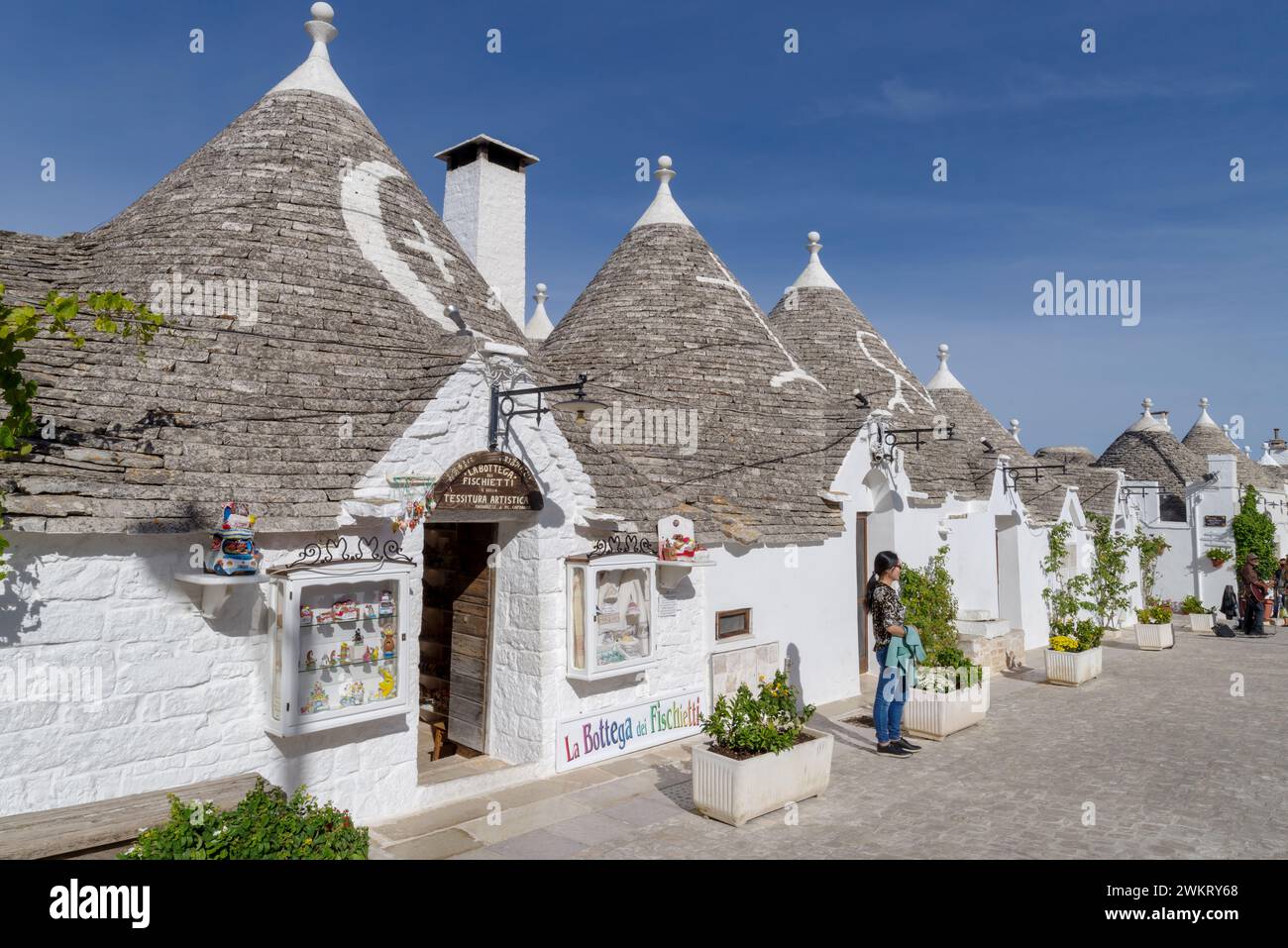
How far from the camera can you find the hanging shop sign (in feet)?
22.5

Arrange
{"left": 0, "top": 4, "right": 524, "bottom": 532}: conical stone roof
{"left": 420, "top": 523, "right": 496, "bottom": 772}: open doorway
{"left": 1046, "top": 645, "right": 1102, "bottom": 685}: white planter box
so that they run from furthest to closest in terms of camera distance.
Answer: {"left": 1046, "top": 645, "right": 1102, "bottom": 685}: white planter box → {"left": 420, "top": 523, "right": 496, "bottom": 772}: open doorway → {"left": 0, "top": 4, "right": 524, "bottom": 532}: conical stone roof

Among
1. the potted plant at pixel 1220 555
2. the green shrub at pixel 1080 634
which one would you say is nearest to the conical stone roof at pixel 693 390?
the green shrub at pixel 1080 634

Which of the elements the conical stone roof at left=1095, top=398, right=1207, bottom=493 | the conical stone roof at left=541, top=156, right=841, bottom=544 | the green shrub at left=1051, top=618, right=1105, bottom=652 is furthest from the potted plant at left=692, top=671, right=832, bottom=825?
the conical stone roof at left=1095, top=398, right=1207, bottom=493

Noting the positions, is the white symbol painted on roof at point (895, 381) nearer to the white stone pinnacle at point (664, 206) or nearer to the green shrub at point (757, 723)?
the white stone pinnacle at point (664, 206)

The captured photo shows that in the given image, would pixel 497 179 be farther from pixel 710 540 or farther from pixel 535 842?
pixel 535 842

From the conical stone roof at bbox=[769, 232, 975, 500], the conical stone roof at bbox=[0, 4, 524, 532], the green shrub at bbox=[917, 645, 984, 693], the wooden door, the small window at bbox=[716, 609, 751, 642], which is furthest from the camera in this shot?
the conical stone roof at bbox=[769, 232, 975, 500]

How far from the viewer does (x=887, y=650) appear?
823cm

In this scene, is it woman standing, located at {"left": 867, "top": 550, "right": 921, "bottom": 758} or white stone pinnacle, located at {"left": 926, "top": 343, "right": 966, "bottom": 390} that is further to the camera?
white stone pinnacle, located at {"left": 926, "top": 343, "right": 966, "bottom": 390}

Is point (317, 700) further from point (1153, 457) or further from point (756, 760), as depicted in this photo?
point (1153, 457)

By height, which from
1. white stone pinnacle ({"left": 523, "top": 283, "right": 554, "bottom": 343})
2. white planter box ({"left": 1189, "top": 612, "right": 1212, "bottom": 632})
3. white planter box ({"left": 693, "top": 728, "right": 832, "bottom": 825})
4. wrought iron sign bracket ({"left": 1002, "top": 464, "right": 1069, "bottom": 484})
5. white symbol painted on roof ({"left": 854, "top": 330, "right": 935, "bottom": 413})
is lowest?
white planter box ({"left": 1189, "top": 612, "right": 1212, "bottom": 632})

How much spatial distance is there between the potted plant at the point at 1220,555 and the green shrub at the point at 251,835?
82.3 ft

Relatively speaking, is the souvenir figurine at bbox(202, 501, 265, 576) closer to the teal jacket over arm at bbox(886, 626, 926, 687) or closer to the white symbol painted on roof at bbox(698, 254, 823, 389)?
the teal jacket over arm at bbox(886, 626, 926, 687)

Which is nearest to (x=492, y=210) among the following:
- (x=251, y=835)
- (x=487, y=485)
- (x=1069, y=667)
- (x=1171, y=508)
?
(x=487, y=485)

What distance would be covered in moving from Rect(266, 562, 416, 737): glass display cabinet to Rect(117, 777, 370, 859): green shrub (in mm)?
1441
